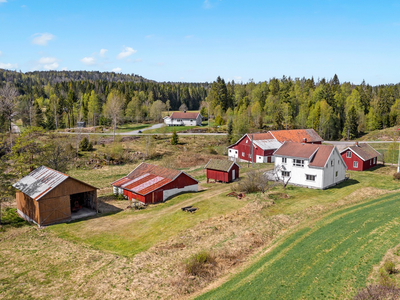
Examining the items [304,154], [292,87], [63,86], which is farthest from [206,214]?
[63,86]

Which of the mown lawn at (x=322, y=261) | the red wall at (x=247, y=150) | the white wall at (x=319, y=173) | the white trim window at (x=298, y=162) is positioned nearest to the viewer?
the mown lawn at (x=322, y=261)

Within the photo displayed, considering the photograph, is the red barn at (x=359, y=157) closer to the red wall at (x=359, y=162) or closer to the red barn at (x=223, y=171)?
the red wall at (x=359, y=162)

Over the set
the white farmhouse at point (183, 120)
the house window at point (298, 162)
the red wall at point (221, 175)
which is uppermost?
the white farmhouse at point (183, 120)

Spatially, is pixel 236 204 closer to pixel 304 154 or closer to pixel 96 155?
pixel 304 154

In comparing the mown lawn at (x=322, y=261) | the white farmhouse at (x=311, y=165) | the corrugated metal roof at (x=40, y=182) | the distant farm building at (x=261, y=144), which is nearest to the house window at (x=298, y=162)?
the white farmhouse at (x=311, y=165)

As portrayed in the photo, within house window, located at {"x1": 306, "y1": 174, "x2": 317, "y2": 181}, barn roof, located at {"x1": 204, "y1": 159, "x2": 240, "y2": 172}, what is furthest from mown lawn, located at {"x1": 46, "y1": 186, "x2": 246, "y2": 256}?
house window, located at {"x1": 306, "y1": 174, "x2": 317, "y2": 181}

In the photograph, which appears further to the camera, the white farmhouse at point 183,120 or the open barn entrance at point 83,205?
the white farmhouse at point 183,120

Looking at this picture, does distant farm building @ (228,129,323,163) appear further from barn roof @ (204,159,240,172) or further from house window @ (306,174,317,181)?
house window @ (306,174,317,181)

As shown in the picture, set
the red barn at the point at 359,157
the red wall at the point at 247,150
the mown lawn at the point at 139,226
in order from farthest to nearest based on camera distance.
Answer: the red wall at the point at 247,150
the red barn at the point at 359,157
the mown lawn at the point at 139,226
